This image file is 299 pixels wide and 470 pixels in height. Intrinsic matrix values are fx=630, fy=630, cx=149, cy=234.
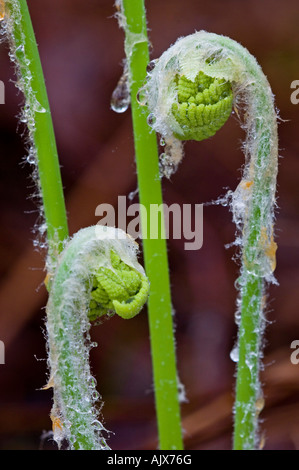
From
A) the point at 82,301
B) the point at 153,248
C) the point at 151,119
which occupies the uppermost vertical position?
the point at 151,119

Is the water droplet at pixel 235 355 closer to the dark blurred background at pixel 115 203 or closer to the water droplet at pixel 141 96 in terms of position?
the water droplet at pixel 141 96

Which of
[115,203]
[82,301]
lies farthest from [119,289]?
[115,203]

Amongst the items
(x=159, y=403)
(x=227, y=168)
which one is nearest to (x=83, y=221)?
(x=227, y=168)

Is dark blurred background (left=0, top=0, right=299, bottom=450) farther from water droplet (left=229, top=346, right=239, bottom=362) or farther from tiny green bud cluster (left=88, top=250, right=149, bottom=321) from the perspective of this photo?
tiny green bud cluster (left=88, top=250, right=149, bottom=321)

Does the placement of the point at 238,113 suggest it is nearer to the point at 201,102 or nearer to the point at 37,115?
the point at 201,102

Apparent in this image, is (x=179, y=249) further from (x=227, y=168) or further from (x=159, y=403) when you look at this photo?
(x=159, y=403)

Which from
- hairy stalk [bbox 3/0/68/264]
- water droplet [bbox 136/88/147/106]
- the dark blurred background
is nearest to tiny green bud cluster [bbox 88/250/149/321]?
hairy stalk [bbox 3/0/68/264]

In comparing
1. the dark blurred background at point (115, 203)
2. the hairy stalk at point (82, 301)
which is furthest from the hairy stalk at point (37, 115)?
the dark blurred background at point (115, 203)
